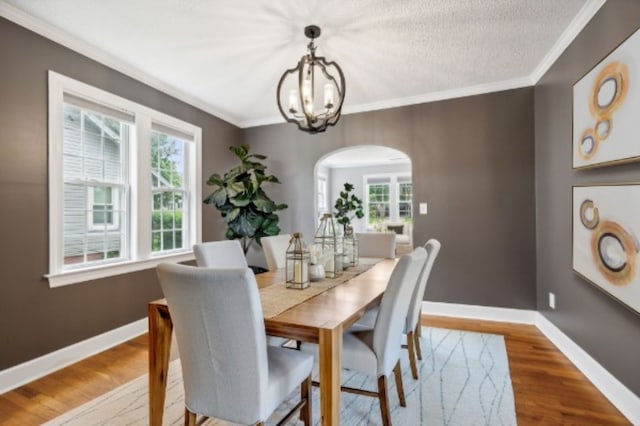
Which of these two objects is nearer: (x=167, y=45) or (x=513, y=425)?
(x=513, y=425)

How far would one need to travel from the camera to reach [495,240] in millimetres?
3580

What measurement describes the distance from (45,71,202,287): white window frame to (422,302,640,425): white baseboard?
3.02m

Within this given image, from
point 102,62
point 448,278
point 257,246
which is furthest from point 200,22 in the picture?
point 448,278

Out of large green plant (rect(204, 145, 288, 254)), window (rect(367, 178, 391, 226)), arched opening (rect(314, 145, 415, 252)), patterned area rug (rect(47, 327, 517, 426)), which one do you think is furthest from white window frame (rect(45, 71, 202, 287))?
→ window (rect(367, 178, 391, 226))

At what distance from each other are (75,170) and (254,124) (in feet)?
8.23

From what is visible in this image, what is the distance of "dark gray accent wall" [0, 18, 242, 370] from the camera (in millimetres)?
2256

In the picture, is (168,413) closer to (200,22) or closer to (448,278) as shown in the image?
(200,22)

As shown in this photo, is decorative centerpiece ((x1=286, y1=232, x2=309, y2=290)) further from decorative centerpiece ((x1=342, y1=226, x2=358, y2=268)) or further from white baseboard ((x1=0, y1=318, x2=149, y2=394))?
white baseboard ((x1=0, y1=318, x2=149, y2=394))

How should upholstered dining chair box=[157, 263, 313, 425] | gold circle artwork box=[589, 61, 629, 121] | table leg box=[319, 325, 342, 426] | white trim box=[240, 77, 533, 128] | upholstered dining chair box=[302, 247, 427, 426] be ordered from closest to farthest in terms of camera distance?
1. upholstered dining chair box=[157, 263, 313, 425]
2. table leg box=[319, 325, 342, 426]
3. upholstered dining chair box=[302, 247, 427, 426]
4. gold circle artwork box=[589, 61, 629, 121]
5. white trim box=[240, 77, 533, 128]

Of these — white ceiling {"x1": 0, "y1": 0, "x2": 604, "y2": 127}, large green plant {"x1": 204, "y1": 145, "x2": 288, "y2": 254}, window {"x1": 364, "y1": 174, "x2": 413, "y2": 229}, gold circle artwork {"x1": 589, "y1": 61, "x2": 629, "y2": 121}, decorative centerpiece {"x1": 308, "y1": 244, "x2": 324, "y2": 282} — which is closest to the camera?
gold circle artwork {"x1": 589, "y1": 61, "x2": 629, "y2": 121}

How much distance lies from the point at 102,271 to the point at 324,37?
2.70m

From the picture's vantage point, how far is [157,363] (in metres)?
1.64

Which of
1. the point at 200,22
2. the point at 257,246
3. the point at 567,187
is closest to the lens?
the point at 200,22

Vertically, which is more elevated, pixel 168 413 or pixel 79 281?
pixel 79 281
